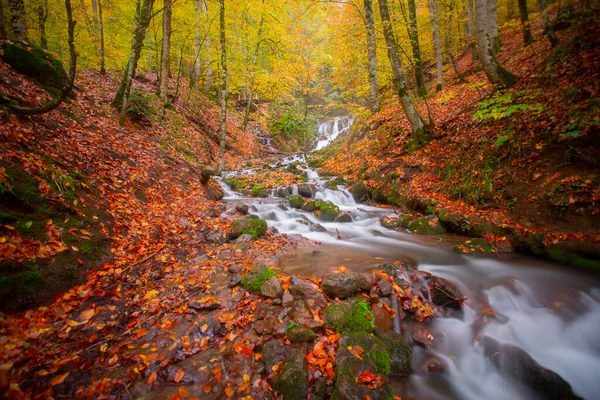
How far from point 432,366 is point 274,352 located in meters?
2.05

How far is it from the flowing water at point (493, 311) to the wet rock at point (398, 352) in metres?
0.12

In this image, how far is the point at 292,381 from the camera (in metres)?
2.58

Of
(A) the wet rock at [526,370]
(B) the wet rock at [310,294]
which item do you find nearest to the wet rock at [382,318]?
(B) the wet rock at [310,294]

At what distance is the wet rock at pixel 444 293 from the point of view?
161 inches

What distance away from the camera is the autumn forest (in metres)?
2.80

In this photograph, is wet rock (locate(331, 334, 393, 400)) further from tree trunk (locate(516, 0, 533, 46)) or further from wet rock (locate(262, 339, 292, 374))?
tree trunk (locate(516, 0, 533, 46))

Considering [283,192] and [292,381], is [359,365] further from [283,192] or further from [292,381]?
[283,192]

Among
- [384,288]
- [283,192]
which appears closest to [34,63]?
[283,192]

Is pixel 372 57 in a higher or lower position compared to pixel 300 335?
higher

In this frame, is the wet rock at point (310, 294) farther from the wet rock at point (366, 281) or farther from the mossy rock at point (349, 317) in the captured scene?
the wet rock at point (366, 281)

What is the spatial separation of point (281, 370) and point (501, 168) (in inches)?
264

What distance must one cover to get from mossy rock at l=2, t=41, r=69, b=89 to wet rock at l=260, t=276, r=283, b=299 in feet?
25.0

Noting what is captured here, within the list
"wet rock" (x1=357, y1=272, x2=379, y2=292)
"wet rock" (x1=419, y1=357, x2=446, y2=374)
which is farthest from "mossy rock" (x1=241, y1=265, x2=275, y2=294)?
"wet rock" (x1=419, y1=357, x2=446, y2=374)

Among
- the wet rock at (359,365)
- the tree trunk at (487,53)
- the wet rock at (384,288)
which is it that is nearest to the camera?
the wet rock at (359,365)
